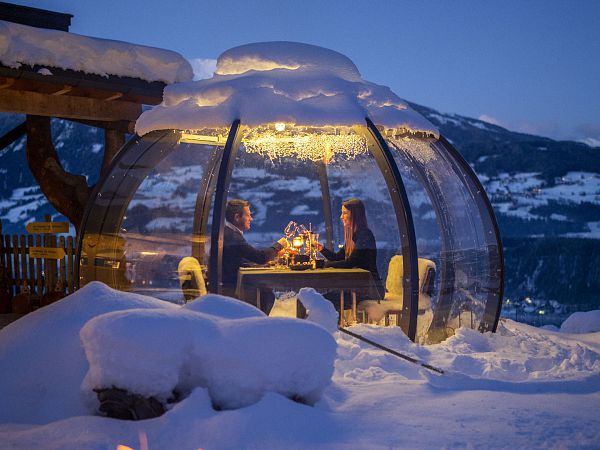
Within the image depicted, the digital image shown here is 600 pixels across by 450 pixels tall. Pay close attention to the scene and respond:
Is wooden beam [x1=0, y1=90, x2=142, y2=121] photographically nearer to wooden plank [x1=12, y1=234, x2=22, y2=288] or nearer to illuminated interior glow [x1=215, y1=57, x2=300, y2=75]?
wooden plank [x1=12, y1=234, x2=22, y2=288]

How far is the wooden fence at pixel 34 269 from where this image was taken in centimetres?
1195

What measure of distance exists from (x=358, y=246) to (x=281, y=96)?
1.82m

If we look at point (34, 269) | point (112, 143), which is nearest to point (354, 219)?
point (112, 143)

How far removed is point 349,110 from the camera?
23.8 ft

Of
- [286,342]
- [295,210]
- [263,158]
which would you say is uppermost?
[263,158]

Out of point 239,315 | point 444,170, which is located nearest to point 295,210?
point 444,170

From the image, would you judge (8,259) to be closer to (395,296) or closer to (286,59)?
(286,59)

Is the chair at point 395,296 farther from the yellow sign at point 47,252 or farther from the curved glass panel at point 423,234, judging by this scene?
the yellow sign at point 47,252

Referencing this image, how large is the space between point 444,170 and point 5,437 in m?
5.73

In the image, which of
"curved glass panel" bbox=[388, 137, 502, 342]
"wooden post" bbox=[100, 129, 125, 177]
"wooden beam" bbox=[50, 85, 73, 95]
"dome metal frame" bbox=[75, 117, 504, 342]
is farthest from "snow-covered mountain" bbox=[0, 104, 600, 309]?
"wooden post" bbox=[100, 129, 125, 177]

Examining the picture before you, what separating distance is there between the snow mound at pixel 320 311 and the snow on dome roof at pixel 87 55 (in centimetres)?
485

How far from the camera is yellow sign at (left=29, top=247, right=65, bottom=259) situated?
1136 centimetres

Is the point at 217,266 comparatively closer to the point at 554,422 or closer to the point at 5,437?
the point at 5,437

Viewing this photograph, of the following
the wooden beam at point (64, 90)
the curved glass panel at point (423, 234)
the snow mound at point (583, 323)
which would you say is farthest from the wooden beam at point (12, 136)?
the snow mound at point (583, 323)
